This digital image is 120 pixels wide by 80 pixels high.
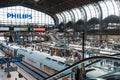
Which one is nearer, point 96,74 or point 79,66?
point 79,66

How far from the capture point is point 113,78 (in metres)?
7.91

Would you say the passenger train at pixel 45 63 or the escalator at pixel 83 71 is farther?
the passenger train at pixel 45 63

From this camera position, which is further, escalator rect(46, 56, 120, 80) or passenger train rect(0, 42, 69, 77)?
passenger train rect(0, 42, 69, 77)

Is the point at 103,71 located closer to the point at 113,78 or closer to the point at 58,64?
the point at 113,78

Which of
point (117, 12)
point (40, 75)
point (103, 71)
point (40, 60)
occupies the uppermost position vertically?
point (117, 12)

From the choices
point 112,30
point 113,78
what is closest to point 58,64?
point 113,78

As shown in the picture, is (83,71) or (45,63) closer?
(83,71)

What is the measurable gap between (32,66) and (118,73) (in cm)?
1724

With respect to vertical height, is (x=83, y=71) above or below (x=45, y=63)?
above

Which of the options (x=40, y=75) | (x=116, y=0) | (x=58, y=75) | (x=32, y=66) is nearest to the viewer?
(x=58, y=75)

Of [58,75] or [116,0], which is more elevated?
[116,0]

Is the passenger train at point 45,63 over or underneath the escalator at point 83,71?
underneath

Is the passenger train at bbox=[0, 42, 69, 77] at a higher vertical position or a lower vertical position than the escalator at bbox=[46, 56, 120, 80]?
lower

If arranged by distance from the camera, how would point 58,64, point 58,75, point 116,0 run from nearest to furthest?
point 58,75
point 58,64
point 116,0
